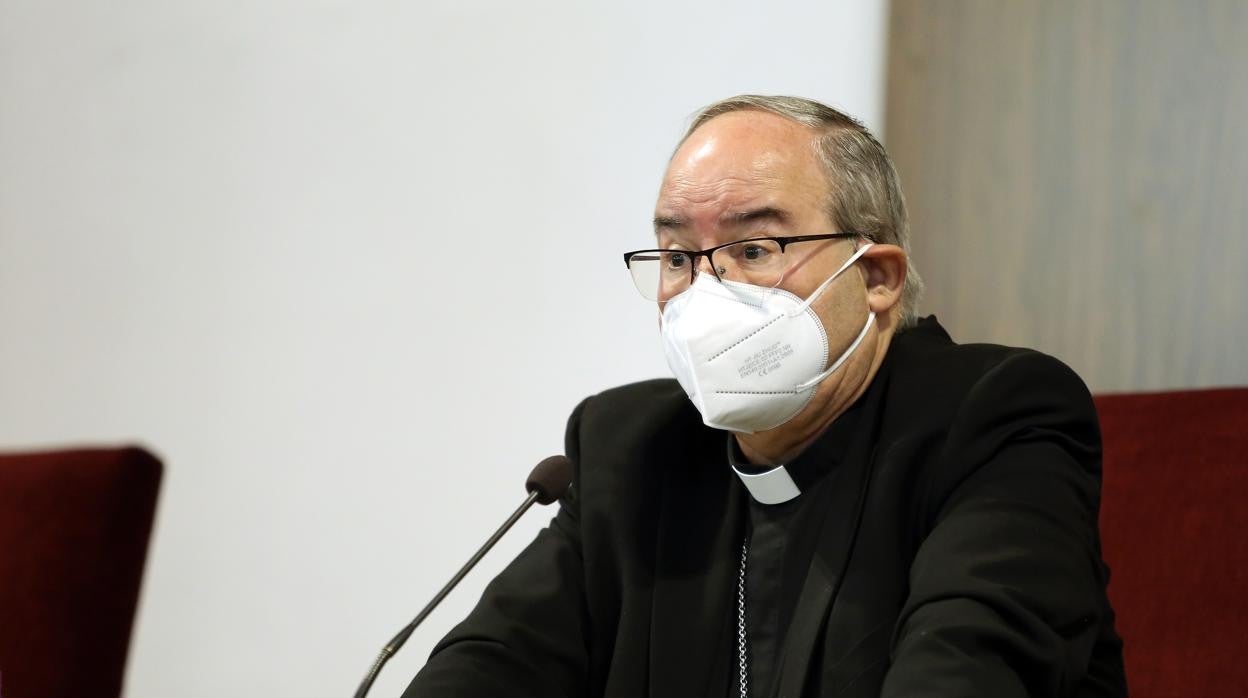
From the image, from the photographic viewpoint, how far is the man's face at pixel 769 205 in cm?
169

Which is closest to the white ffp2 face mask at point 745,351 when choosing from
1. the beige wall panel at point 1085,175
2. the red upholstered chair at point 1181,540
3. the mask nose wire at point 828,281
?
the mask nose wire at point 828,281

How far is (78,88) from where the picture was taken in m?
3.13

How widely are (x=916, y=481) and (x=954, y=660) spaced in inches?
14.3

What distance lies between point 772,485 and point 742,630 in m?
0.20

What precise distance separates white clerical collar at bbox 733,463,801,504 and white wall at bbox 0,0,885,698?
96cm

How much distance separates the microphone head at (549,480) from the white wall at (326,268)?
1.09m

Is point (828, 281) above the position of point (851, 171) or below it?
below

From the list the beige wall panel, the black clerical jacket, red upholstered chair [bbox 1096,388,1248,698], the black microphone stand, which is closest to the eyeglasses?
the black clerical jacket

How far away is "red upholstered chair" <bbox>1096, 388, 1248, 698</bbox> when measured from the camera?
1.74 metres

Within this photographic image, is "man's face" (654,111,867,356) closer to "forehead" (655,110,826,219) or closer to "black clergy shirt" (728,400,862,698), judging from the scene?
"forehead" (655,110,826,219)

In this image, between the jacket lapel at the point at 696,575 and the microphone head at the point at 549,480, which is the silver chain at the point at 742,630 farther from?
the microphone head at the point at 549,480

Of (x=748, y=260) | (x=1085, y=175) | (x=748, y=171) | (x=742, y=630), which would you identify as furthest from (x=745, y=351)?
(x=1085, y=175)

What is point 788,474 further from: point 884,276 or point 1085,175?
point 1085,175

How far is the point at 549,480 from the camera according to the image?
5.31 feet
